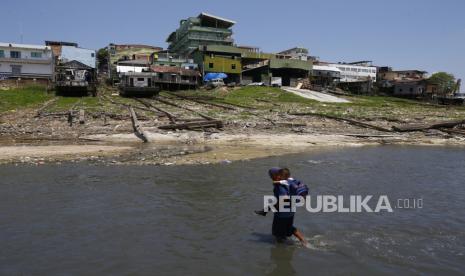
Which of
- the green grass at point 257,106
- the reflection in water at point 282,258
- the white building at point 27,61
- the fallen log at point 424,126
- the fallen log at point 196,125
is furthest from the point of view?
the white building at point 27,61

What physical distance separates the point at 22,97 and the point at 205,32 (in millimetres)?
51142

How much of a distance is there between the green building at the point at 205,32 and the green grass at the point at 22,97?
130 feet

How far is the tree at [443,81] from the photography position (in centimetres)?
8309

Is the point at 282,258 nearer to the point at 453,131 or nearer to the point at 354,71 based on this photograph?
the point at 453,131

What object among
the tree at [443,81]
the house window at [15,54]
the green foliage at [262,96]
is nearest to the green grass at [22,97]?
the house window at [15,54]

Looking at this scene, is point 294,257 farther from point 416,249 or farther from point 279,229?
point 416,249

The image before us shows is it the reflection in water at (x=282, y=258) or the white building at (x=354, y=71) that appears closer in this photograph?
the reflection in water at (x=282, y=258)

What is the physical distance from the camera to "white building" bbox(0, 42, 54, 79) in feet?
199

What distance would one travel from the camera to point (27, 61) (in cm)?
6103

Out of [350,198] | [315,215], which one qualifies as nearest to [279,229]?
[315,215]

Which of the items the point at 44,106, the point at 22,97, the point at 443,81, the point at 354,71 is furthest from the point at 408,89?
the point at 22,97

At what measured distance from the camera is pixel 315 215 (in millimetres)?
10531

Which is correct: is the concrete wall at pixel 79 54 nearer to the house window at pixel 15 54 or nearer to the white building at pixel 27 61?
the white building at pixel 27 61

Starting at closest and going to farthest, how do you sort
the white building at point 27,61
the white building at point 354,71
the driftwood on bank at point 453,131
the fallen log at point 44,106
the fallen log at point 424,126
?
the driftwood on bank at point 453,131, the fallen log at point 424,126, the fallen log at point 44,106, the white building at point 27,61, the white building at point 354,71
